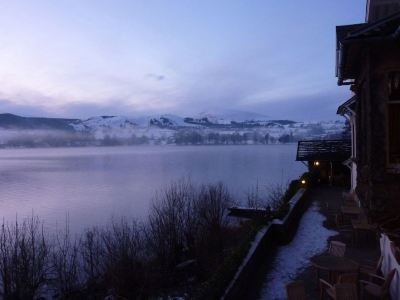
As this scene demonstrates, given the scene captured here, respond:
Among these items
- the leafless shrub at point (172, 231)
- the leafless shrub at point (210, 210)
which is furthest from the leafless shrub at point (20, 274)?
the leafless shrub at point (210, 210)

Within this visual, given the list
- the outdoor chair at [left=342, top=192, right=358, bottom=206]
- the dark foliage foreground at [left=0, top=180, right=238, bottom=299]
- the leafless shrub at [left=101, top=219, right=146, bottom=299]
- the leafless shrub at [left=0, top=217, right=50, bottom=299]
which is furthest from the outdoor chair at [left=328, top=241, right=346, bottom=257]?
the leafless shrub at [left=0, top=217, right=50, bottom=299]

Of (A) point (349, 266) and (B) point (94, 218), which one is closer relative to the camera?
(A) point (349, 266)

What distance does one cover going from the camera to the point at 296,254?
503 inches

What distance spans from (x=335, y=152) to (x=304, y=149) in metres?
3.22

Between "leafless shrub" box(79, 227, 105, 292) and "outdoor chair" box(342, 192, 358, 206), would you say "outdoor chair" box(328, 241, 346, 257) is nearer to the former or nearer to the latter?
"outdoor chair" box(342, 192, 358, 206)

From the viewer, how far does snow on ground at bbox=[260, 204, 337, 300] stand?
33.8 ft

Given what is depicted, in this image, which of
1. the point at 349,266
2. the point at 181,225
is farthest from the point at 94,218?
the point at 349,266

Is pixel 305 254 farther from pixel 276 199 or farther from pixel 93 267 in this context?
pixel 276 199

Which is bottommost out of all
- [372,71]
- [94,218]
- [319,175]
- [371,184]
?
[94,218]

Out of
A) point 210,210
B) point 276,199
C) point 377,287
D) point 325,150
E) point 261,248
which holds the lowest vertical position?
point 276,199

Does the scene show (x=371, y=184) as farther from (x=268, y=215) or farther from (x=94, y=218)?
(x=94, y=218)

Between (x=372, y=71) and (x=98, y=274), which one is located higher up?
(x=372, y=71)

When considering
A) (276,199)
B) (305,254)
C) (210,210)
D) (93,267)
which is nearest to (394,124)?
(305,254)

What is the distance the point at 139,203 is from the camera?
132 ft
